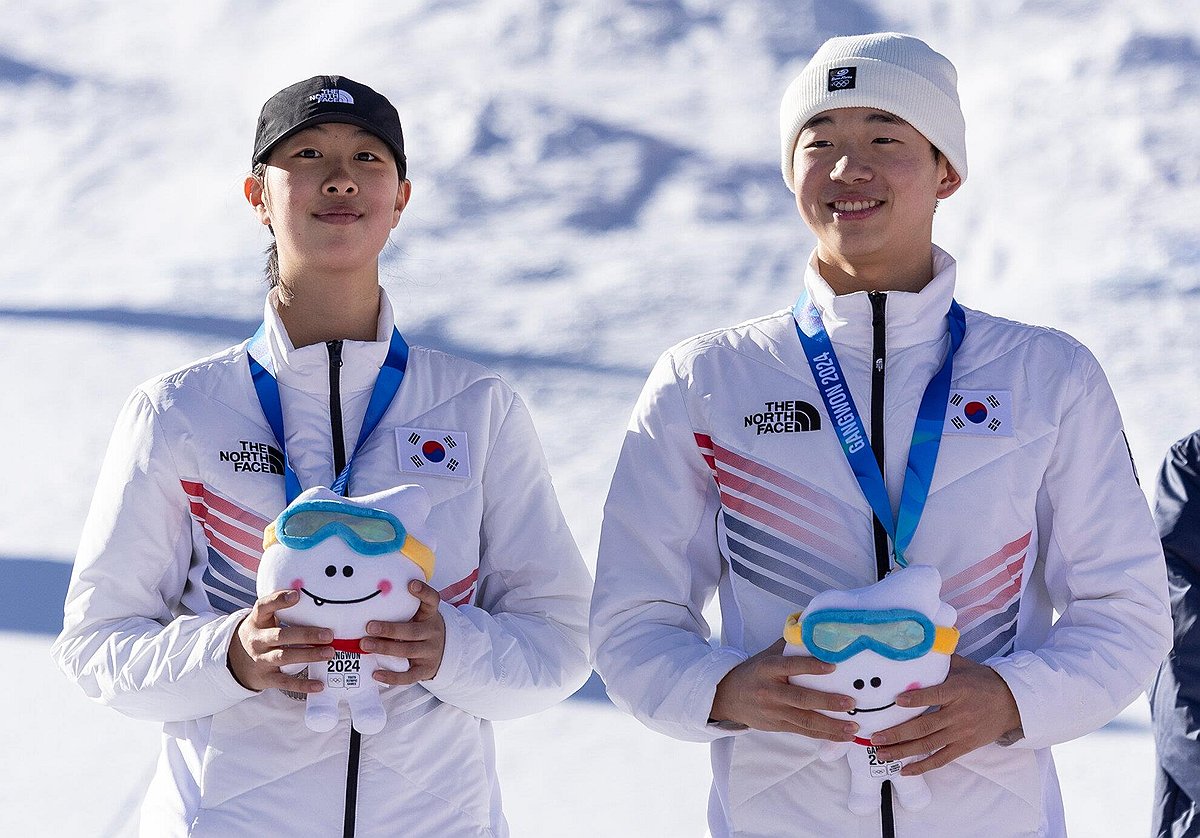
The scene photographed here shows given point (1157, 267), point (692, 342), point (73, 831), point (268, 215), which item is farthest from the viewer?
point (1157, 267)

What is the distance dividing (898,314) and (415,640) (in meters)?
0.85

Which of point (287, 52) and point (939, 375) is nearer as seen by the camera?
point (939, 375)

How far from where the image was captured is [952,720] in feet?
6.73

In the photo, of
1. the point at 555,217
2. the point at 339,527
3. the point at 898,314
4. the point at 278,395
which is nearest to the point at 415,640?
the point at 339,527

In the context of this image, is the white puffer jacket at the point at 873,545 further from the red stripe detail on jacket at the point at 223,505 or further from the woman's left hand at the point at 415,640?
the red stripe detail on jacket at the point at 223,505

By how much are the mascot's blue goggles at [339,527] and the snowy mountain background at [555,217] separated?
2094mm

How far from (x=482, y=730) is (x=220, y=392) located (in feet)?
2.21

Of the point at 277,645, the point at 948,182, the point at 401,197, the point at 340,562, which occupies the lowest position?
the point at 277,645

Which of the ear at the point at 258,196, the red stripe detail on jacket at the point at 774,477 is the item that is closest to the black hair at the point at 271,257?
the ear at the point at 258,196

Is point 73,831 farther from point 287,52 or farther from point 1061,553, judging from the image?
point 287,52

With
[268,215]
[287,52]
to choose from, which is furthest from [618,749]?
[287,52]

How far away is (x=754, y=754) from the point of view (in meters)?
2.21

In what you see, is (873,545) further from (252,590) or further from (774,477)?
(252,590)

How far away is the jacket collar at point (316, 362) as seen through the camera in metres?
2.48
